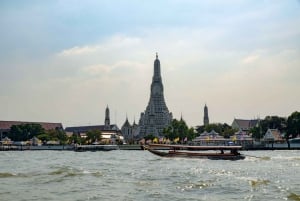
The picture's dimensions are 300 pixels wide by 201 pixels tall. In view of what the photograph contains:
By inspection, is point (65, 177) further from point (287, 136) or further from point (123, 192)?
point (287, 136)

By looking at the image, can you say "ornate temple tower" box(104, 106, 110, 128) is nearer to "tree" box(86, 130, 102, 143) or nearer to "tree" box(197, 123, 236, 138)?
"tree" box(86, 130, 102, 143)

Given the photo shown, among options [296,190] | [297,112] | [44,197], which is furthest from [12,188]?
[297,112]

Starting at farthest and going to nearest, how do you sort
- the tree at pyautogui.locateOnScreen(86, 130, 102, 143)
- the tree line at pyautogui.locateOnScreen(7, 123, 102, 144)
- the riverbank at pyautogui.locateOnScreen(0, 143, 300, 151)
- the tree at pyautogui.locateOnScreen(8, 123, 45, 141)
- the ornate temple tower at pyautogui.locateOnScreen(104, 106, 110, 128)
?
1. the ornate temple tower at pyautogui.locateOnScreen(104, 106, 110, 128)
2. the tree at pyautogui.locateOnScreen(8, 123, 45, 141)
3. the tree line at pyautogui.locateOnScreen(7, 123, 102, 144)
4. the tree at pyautogui.locateOnScreen(86, 130, 102, 143)
5. the riverbank at pyautogui.locateOnScreen(0, 143, 300, 151)

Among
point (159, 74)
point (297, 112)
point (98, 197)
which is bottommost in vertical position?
point (98, 197)

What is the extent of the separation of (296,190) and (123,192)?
309 inches

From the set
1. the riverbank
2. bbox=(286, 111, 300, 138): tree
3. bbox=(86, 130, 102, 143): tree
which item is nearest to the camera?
bbox=(286, 111, 300, 138): tree

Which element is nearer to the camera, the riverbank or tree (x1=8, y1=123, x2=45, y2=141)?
the riverbank

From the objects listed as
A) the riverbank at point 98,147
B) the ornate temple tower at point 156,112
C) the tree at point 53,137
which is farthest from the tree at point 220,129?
the tree at point 53,137

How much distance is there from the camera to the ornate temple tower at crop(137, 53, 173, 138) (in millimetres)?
157625

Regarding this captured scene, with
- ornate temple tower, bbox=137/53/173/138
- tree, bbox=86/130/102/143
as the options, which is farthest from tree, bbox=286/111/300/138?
tree, bbox=86/130/102/143

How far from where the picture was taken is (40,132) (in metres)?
150

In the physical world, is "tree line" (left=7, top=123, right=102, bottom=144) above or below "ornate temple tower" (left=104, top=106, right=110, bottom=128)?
below

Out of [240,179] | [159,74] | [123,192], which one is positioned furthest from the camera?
[159,74]

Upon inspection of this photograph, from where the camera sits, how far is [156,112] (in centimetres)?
15900
